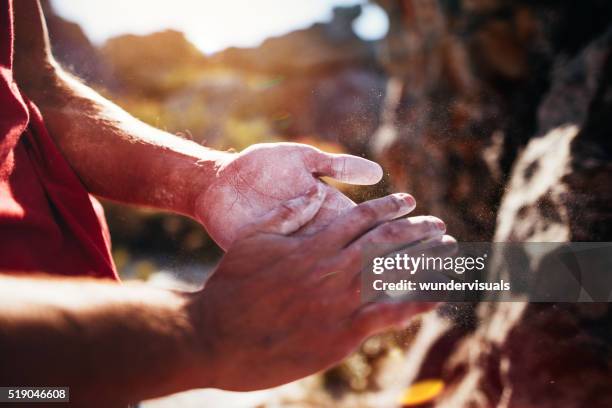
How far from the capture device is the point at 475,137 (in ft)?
7.90

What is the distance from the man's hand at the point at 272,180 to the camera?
40.4 inches

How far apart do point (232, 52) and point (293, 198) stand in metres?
9.55

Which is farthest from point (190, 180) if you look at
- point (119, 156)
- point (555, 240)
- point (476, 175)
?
point (476, 175)

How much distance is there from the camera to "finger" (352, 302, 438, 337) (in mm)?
717

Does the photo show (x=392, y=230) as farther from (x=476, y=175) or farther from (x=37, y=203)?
(x=476, y=175)

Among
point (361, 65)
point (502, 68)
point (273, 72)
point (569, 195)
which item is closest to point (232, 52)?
point (273, 72)

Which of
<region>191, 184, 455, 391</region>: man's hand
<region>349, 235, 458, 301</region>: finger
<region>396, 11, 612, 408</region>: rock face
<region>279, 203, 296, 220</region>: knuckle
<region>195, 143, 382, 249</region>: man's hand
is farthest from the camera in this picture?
<region>396, 11, 612, 408</region>: rock face

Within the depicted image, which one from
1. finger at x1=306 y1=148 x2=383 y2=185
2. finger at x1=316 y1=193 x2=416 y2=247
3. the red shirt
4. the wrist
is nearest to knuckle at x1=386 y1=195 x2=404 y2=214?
finger at x1=316 y1=193 x2=416 y2=247

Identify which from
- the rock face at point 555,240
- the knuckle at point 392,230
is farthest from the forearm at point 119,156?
the rock face at point 555,240

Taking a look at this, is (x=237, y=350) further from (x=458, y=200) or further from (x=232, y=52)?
(x=232, y=52)

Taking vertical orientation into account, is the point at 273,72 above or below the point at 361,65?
above

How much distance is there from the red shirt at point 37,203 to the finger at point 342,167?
522 millimetres

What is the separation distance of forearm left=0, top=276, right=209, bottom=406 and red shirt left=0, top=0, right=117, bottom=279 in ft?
0.66

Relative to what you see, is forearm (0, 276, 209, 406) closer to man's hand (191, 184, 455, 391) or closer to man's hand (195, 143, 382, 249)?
man's hand (191, 184, 455, 391)
